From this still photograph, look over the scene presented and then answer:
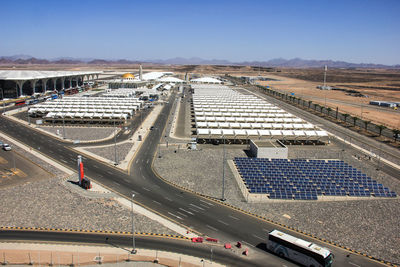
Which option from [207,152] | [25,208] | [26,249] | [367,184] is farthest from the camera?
[207,152]

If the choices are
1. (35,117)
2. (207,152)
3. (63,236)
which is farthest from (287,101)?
(63,236)

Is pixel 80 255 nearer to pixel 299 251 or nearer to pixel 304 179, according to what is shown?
pixel 299 251

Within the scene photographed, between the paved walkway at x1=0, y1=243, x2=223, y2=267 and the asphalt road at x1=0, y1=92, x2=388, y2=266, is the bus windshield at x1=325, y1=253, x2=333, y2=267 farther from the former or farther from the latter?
the paved walkway at x1=0, y1=243, x2=223, y2=267

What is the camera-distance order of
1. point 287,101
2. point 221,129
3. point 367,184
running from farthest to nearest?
point 287,101 < point 221,129 < point 367,184

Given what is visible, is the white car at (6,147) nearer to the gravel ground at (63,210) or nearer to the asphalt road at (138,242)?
the gravel ground at (63,210)

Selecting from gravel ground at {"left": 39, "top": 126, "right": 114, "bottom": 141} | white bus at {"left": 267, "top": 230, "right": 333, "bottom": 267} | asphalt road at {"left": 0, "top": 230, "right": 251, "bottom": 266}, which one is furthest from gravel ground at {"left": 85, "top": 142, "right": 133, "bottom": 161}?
Result: white bus at {"left": 267, "top": 230, "right": 333, "bottom": 267}

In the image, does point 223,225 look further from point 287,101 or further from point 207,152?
point 287,101

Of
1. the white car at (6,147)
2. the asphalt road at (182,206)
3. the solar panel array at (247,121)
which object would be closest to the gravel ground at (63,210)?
the asphalt road at (182,206)
